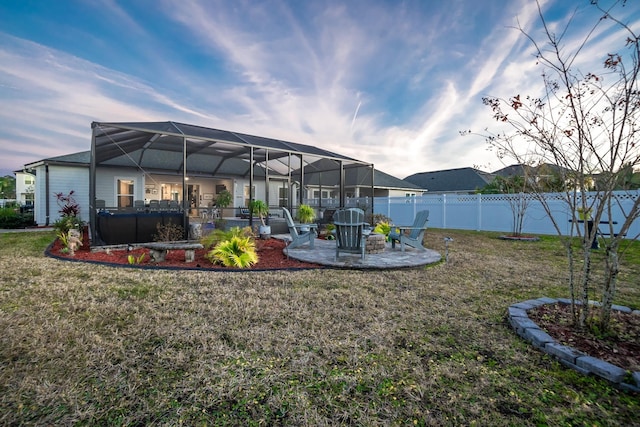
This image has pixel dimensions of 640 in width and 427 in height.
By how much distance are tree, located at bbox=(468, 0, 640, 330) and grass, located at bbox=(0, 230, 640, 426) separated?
1197 mm

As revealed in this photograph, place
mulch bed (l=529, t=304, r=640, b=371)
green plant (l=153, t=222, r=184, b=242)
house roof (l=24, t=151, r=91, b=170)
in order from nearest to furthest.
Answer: mulch bed (l=529, t=304, r=640, b=371)
green plant (l=153, t=222, r=184, b=242)
house roof (l=24, t=151, r=91, b=170)

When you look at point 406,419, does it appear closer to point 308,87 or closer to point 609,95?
point 609,95

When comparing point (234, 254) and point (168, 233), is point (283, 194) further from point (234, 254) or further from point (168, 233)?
point (234, 254)

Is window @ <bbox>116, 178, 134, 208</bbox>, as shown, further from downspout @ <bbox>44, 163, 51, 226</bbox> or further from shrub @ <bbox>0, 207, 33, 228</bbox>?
shrub @ <bbox>0, 207, 33, 228</bbox>

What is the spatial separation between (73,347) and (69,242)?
500 cm

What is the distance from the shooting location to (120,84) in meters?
9.92

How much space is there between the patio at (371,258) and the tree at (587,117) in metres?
2.83

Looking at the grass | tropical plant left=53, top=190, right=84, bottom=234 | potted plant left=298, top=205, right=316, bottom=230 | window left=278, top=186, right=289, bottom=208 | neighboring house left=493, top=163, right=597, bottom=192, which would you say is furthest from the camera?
window left=278, top=186, right=289, bottom=208

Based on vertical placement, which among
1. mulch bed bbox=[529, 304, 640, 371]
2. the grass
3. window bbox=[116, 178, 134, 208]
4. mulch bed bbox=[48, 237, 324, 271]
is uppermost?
window bbox=[116, 178, 134, 208]

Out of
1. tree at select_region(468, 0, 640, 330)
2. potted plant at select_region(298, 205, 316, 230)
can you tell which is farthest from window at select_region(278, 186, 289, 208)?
tree at select_region(468, 0, 640, 330)

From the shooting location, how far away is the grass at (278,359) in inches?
65.7

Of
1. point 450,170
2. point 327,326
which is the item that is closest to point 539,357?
point 327,326

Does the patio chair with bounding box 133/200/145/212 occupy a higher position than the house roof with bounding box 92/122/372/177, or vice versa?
the house roof with bounding box 92/122/372/177

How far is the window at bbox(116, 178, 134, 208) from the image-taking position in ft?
44.1
